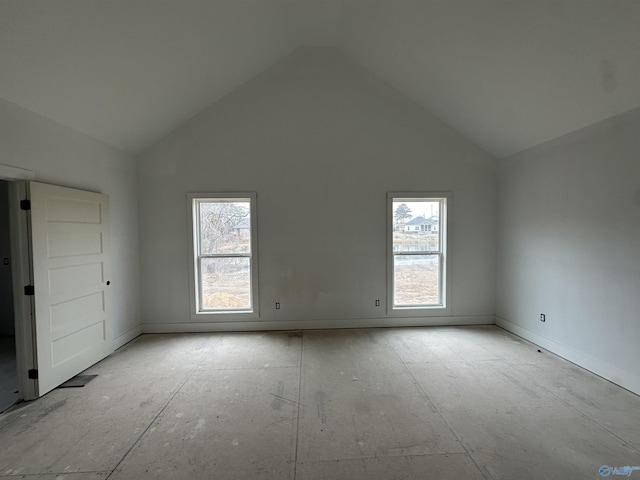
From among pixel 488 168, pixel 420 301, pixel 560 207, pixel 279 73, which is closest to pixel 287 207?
pixel 279 73

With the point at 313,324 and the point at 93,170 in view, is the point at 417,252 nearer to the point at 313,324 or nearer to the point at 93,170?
the point at 313,324

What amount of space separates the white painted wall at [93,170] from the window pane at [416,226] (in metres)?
3.94

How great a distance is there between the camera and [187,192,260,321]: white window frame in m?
3.97

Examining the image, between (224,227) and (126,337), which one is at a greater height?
(224,227)

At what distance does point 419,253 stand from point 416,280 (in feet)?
1.43

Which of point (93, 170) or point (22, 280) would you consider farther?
point (93, 170)

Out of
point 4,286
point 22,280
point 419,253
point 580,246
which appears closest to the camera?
point 22,280

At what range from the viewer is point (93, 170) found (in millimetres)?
3201

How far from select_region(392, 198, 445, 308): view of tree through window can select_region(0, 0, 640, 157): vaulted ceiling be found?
1341 mm

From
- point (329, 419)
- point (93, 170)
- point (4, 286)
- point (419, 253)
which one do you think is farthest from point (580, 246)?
point (4, 286)

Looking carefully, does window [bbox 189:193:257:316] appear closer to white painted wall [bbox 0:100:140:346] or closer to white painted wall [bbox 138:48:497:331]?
white painted wall [bbox 138:48:497:331]

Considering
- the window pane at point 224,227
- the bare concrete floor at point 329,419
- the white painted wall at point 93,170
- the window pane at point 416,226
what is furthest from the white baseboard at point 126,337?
the window pane at point 416,226

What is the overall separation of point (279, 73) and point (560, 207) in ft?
13.5

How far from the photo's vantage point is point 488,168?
164 inches
